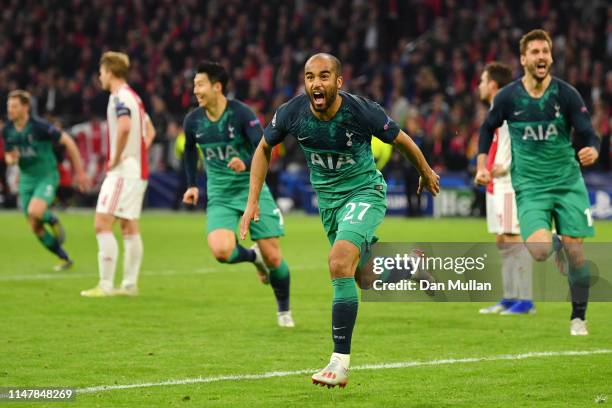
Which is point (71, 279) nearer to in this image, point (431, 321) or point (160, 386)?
point (431, 321)

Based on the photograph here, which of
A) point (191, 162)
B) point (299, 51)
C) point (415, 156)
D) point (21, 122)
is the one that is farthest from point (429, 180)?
point (299, 51)

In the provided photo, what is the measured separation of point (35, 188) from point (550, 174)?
8093 mm

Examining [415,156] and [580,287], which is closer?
[415,156]

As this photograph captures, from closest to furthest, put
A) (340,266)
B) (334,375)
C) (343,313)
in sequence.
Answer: (334,375)
(343,313)
(340,266)

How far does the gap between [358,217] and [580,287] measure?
286 centimetres

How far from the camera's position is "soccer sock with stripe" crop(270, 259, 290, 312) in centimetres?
1031

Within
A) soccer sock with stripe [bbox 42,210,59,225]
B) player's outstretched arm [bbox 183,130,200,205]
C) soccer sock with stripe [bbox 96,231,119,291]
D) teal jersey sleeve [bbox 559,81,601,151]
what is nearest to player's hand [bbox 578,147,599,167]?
teal jersey sleeve [bbox 559,81,601,151]

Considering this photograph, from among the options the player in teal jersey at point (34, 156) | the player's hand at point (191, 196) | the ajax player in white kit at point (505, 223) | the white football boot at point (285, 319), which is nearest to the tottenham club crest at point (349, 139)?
the white football boot at point (285, 319)

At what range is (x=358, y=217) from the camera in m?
7.59

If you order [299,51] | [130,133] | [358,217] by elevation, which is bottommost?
[358,217]

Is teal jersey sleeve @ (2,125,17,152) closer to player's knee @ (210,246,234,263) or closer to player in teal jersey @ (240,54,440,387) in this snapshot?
player's knee @ (210,246,234,263)

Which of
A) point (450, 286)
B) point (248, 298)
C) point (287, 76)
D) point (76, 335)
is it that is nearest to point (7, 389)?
point (76, 335)

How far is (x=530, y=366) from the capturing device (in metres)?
8.11

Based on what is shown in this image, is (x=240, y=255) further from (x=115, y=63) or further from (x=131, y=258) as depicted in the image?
(x=115, y=63)
